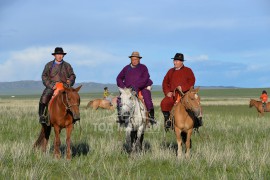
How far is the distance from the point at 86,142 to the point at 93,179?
201 inches

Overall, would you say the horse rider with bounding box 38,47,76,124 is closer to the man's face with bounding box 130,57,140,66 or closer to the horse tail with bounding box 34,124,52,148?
the horse tail with bounding box 34,124,52,148

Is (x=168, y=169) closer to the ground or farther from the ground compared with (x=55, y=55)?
closer to the ground

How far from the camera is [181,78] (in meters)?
9.95

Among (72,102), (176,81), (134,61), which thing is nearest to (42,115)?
(72,102)

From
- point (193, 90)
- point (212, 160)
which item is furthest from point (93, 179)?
point (193, 90)

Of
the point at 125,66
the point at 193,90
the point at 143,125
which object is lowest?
the point at 143,125

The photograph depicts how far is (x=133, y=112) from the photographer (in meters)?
9.39

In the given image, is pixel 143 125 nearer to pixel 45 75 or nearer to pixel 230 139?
pixel 45 75

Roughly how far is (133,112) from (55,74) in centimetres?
217

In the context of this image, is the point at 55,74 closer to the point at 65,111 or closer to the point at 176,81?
the point at 65,111

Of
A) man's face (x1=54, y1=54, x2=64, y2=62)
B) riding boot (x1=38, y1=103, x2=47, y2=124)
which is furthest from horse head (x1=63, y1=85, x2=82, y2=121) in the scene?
man's face (x1=54, y1=54, x2=64, y2=62)

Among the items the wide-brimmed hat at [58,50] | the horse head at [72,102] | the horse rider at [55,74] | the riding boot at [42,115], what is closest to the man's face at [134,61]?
the horse rider at [55,74]

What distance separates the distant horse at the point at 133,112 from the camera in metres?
8.89

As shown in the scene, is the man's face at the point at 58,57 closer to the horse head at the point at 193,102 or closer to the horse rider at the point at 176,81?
the horse rider at the point at 176,81
